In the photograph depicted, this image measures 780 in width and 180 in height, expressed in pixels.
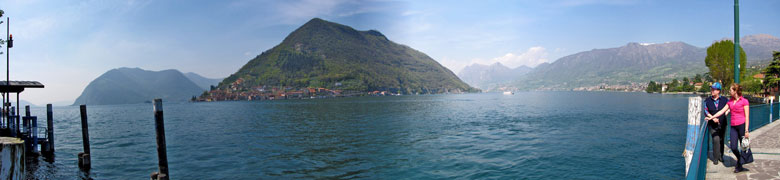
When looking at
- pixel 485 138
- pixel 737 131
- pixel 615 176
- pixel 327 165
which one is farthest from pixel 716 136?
pixel 485 138

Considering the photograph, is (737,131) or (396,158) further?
(396,158)

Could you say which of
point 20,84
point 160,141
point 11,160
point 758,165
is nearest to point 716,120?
point 758,165

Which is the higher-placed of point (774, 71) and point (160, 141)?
point (774, 71)

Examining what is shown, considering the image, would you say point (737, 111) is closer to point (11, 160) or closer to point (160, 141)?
point (11, 160)

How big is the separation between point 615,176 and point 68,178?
19.2 meters

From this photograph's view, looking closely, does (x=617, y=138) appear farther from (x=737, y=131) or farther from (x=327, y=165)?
(x=327, y=165)

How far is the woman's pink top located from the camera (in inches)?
297

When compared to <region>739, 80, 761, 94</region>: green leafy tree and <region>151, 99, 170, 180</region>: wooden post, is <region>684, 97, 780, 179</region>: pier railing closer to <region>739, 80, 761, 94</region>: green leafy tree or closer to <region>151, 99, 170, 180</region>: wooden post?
<region>151, 99, 170, 180</region>: wooden post

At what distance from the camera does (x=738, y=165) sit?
7.29 m

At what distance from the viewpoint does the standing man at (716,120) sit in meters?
7.37

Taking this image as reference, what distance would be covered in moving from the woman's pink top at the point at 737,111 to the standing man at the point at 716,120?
16 cm

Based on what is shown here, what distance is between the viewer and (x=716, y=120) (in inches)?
286

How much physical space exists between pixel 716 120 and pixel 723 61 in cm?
8260

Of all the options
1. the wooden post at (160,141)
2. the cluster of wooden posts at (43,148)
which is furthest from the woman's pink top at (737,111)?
the wooden post at (160,141)
